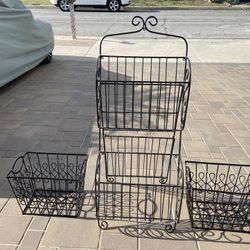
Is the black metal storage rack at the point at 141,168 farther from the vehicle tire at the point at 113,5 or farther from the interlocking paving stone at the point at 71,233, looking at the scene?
the vehicle tire at the point at 113,5

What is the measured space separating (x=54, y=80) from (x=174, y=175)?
3695 mm

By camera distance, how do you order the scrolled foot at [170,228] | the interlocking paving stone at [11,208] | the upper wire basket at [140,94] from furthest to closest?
the upper wire basket at [140,94], the interlocking paving stone at [11,208], the scrolled foot at [170,228]

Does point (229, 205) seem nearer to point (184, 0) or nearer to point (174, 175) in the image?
point (174, 175)

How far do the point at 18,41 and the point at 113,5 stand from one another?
11.5 metres

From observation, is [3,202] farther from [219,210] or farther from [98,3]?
[98,3]

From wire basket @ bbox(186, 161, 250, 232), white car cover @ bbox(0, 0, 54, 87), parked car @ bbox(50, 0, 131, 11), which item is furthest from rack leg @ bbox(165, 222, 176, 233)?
A: parked car @ bbox(50, 0, 131, 11)

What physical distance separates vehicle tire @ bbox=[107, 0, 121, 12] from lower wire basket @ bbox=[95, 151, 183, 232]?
48.1 feet

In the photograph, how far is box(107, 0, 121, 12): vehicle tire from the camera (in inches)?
637

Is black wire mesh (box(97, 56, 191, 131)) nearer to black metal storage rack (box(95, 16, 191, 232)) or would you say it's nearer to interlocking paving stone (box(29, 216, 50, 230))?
black metal storage rack (box(95, 16, 191, 232))

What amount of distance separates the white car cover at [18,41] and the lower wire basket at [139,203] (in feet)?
10.0

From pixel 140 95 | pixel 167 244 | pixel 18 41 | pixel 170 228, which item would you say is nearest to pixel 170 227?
pixel 170 228

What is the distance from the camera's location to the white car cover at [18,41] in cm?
521

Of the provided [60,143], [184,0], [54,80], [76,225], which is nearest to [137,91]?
[54,80]

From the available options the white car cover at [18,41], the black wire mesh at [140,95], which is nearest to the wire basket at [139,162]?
the black wire mesh at [140,95]
